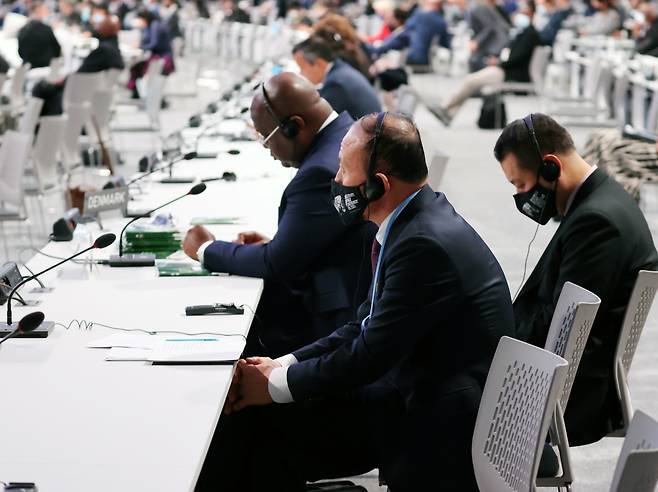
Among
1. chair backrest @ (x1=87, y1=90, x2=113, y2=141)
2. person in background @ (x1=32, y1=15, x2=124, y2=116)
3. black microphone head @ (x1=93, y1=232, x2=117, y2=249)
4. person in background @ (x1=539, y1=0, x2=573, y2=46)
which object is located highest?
black microphone head @ (x1=93, y1=232, x2=117, y2=249)

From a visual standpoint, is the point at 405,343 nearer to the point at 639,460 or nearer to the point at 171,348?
the point at 171,348

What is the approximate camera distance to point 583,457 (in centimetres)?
370

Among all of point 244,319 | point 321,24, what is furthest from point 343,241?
point 321,24

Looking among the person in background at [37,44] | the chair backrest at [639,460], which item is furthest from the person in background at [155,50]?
the chair backrest at [639,460]

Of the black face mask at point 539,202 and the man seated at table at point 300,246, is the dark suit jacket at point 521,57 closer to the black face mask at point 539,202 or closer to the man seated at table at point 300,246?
the man seated at table at point 300,246

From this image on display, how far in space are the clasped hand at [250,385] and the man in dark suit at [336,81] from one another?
12.8 ft

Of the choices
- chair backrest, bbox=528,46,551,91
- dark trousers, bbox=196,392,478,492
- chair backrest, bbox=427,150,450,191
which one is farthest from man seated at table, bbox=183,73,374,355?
chair backrest, bbox=528,46,551,91

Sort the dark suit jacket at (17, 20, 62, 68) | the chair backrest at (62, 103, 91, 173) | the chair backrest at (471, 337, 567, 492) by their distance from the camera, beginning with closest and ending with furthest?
the chair backrest at (471, 337, 567, 492)
the chair backrest at (62, 103, 91, 173)
the dark suit jacket at (17, 20, 62, 68)

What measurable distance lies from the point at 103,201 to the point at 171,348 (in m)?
1.60

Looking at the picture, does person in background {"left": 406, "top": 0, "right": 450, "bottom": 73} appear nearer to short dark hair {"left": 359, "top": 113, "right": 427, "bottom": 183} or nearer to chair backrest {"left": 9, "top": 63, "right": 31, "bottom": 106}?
chair backrest {"left": 9, "top": 63, "right": 31, "bottom": 106}

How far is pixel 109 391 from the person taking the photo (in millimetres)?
2326

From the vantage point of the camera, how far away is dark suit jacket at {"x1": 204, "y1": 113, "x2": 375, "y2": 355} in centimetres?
327

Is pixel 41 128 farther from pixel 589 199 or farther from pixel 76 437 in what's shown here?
pixel 76 437

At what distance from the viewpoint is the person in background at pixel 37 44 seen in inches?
438
